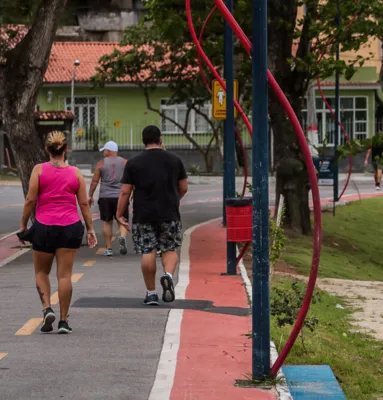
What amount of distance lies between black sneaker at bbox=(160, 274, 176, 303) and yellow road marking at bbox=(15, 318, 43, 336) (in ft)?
4.39

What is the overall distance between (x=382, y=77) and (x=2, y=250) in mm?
9665

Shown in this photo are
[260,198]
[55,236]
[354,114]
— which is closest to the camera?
[260,198]

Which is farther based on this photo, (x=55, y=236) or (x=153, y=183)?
(x=153, y=183)

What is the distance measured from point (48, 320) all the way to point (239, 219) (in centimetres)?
392

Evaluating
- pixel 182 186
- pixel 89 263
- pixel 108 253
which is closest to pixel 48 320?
pixel 182 186

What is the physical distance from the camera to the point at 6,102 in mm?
19438

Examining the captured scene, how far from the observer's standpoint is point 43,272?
1054 cm

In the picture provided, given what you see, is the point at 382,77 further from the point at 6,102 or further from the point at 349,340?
the point at 349,340

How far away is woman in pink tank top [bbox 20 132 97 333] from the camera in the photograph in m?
10.3

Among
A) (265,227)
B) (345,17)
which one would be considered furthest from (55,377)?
(345,17)

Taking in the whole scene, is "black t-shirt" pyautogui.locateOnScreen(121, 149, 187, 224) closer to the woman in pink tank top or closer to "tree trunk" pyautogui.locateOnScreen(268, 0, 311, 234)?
the woman in pink tank top

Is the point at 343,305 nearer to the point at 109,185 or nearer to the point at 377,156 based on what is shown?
the point at 109,185

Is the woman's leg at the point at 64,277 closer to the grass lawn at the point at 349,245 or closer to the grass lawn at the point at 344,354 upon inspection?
the grass lawn at the point at 344,354

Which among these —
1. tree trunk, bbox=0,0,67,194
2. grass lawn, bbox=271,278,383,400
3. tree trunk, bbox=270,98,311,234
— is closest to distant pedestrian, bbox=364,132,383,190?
tree trunk, bbox=270,98,311,234
